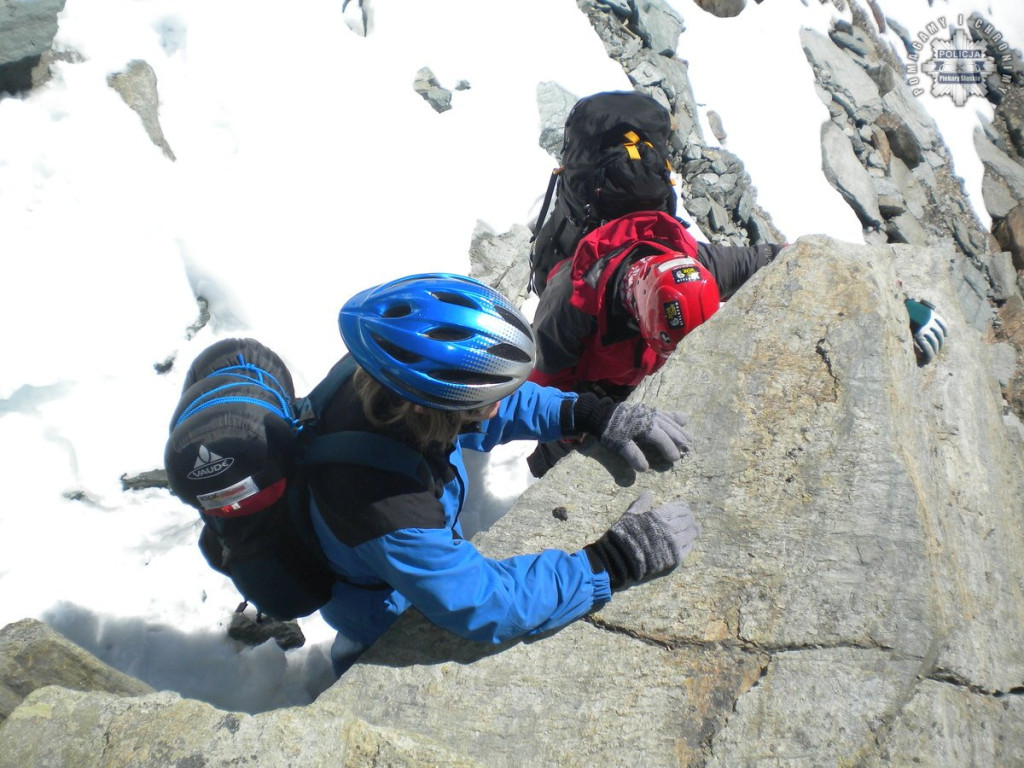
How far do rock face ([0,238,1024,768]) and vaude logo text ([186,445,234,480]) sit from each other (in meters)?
0.81

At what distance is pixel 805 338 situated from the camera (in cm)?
389

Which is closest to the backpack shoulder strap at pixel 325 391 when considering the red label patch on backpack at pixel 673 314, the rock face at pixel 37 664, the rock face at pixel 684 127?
the rock face at pixel 37 664

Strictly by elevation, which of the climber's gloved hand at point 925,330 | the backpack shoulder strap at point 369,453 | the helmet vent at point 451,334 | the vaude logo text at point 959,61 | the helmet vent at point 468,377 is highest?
the vaude logo text at point 959,61

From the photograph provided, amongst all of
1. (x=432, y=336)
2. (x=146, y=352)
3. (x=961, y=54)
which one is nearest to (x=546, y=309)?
(x=432, y=336)

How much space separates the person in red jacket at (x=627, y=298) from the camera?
3840mm

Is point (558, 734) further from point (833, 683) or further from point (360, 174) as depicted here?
point (360, 174)

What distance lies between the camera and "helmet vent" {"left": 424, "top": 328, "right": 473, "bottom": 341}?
2725 millimetres

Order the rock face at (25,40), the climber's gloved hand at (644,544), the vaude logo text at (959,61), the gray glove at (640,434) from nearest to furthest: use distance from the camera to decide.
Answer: the climber's gloved hand at (644,544) → the gray glove at (640,434) → the rock face at (25,40) → the vaude logo text at (959,61)

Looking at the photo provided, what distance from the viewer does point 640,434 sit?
3.46 m

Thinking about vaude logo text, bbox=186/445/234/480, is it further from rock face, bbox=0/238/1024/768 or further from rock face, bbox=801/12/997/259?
rock face, bbox=801/12/997/259

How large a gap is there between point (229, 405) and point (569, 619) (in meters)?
1.66

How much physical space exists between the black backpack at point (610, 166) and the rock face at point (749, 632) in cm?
120

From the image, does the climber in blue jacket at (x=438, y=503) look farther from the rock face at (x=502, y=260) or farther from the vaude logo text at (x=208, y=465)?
the rock face at (x=502, y=260)

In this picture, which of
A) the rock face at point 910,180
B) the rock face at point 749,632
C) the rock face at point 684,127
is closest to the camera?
the rock face at point 749,632
